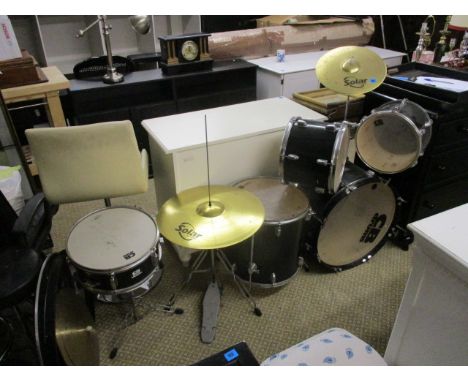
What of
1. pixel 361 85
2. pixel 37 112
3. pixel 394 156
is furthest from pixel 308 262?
pixel 37 112

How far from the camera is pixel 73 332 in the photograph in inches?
54.0

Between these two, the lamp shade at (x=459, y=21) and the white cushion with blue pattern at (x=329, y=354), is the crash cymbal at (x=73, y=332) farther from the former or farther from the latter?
the lamp shade at (x=459, y=21)

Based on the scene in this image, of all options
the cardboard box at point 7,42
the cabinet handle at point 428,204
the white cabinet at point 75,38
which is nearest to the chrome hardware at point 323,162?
the cabinet handle at point 428,204

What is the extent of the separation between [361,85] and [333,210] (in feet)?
2.16

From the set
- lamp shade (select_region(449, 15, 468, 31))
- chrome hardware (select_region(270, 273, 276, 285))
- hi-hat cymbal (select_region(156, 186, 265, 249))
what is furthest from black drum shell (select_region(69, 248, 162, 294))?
lamp shade (select_region(449, 15, 468, 31))

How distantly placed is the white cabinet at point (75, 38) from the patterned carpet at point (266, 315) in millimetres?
2634

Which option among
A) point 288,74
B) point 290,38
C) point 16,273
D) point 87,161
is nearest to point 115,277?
point 16,273

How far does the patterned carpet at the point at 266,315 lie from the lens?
1.70 m

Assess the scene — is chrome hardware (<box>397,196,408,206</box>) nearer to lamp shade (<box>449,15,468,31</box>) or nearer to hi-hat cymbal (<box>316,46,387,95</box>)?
hi-hat cymbal (<box>316,46,387,95</box>)

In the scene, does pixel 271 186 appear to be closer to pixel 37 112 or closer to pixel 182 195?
pixel 182 195

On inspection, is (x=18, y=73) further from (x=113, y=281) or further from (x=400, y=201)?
(x=400, y=201)

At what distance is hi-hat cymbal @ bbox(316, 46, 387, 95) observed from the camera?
1823 millimetres

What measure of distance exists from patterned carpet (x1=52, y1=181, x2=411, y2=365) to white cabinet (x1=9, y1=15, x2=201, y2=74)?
263 cm

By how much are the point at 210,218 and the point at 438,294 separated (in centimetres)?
88
